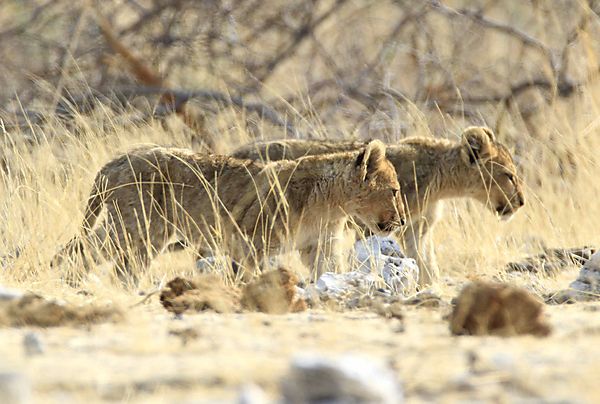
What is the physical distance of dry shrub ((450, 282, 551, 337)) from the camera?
434 cm

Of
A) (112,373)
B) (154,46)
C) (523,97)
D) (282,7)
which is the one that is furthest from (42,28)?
(112,373)

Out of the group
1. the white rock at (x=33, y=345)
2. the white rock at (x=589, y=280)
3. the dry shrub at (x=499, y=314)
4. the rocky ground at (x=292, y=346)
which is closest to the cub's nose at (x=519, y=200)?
the white rock at (x=589, y=280)

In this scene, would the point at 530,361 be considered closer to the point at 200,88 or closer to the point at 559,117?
the point at 559,117

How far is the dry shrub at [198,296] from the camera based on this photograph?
553 cm

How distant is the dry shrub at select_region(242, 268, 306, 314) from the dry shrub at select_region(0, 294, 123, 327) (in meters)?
0.80

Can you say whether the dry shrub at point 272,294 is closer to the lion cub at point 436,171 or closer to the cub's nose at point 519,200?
the lion cub at point 436,171

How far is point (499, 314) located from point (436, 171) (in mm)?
4721

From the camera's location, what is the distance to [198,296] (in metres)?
5.60

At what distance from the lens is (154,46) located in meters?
13.5

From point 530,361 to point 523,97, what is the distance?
387 inches

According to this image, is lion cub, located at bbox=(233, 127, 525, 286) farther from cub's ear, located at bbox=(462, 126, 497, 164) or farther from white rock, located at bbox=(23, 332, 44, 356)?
white rock, located at bbox=(23, 332, 44, 356)

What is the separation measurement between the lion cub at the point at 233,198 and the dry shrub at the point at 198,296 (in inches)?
72.8

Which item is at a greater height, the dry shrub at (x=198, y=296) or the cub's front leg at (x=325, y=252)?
the dry shrub at (x=198, y=296)

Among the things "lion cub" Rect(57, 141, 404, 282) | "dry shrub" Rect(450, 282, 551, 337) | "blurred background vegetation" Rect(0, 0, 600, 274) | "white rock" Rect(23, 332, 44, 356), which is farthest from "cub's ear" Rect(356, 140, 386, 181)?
"white rock" Rect(23, 332, 44, 356)
